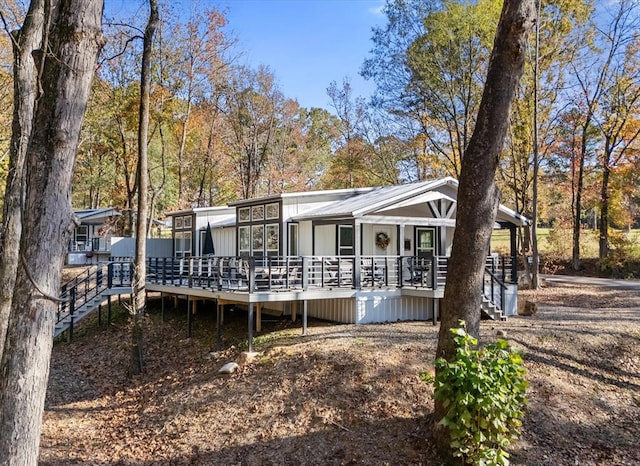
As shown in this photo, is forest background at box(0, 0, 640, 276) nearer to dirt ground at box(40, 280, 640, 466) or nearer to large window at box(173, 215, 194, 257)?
large window at box(173, 215, 194, 257)

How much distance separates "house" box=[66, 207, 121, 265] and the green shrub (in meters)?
24.6

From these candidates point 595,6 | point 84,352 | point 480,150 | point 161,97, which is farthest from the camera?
point 595,6

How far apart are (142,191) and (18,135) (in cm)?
356

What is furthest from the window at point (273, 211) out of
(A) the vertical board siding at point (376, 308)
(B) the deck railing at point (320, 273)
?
(A) the vertical board siding at point (376, 308)

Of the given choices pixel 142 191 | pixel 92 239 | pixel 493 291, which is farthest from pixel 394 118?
pixel 92 239

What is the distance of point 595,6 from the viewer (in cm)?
2178

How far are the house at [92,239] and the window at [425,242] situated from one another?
58.3 ft

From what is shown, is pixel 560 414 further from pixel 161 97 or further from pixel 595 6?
pixel 595 6

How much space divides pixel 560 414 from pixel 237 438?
511 centimetres

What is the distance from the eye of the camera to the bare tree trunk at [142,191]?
11.7m

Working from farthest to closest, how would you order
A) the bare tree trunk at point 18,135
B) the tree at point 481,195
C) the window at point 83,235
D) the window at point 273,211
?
1. the window at point 83,235
2. the window at point 273,211
3. the bare tree trunk at point 18,135
4. the tree at point 481,195

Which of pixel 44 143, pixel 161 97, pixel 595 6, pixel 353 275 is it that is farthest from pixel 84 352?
pixel 595 6

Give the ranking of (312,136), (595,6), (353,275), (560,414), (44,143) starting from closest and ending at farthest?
(44,143) < (560,414) < (353,275) < (595,6) < (312,136)

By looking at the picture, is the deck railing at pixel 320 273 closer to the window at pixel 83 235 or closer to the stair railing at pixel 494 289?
the stair railing at pixel 494 289
